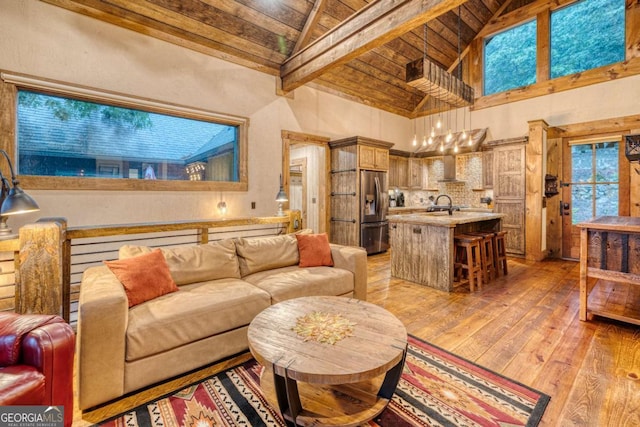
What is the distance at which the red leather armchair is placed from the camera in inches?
49.2

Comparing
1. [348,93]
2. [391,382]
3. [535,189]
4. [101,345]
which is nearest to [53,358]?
[101,345]

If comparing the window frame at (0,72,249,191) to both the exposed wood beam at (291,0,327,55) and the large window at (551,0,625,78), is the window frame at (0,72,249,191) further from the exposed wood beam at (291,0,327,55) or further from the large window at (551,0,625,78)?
the large window at (551,0,625,78)

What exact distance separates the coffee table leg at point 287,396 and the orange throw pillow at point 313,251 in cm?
Result: 171

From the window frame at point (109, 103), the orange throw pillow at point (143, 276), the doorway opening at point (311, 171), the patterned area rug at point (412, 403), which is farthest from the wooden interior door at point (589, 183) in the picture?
the orange throw pillow at point (143, 276)

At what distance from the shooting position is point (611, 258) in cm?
279

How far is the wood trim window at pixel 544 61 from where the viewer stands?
4.80m

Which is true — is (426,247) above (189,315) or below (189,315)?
above

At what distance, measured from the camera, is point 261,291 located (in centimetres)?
241

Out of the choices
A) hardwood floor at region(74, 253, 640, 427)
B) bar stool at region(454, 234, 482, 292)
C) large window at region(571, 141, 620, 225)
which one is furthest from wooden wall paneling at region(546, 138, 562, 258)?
bar stool at region(454, 234, 482, 292)

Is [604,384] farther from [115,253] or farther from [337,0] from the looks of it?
[337,0]

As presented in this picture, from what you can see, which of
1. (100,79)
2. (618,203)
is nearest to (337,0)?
(100,79)

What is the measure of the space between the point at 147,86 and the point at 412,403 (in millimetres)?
4487

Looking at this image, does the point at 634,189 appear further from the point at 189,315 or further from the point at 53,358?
the point at 53,358

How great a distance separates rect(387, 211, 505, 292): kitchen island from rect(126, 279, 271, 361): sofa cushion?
2.45 meters
